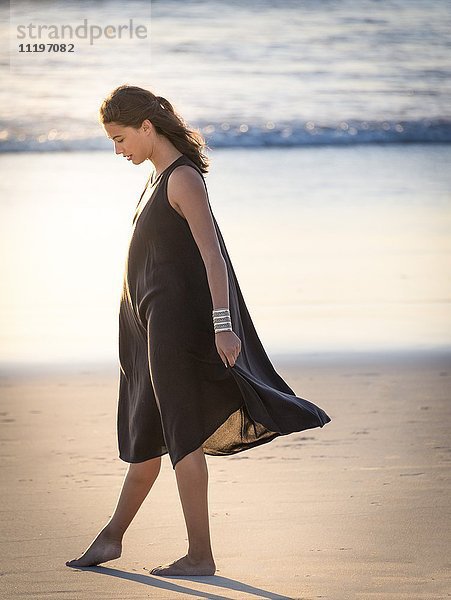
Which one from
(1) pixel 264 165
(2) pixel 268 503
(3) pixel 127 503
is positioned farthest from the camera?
(1) pixel 264 165

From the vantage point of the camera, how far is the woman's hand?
3839mm

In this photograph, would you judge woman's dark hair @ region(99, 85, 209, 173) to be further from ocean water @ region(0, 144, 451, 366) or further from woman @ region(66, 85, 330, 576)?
ocean water @ region(0, 144, 451, 366)

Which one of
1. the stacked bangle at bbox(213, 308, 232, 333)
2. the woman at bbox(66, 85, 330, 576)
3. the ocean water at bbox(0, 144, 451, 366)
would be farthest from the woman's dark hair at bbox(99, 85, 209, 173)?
the ocean water at bbox(0, 144, 451, 366)

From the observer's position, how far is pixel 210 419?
13.1 feet

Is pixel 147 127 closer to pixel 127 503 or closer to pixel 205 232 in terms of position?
pixel 205 232

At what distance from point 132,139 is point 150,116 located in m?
0.09

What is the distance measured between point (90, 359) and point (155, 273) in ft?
13.4

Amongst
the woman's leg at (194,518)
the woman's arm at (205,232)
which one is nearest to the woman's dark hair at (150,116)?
the woman's arm at (205,232)

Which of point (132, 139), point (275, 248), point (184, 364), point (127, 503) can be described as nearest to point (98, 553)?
point (127, 503)

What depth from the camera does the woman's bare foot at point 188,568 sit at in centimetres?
389

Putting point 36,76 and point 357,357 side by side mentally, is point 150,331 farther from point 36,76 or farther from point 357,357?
point 36,76

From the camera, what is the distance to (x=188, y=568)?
154 inches

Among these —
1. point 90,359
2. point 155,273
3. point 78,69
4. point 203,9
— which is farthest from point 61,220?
point 155,273

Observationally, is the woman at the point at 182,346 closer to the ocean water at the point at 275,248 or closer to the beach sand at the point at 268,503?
the beach sand at the point at 268,503
